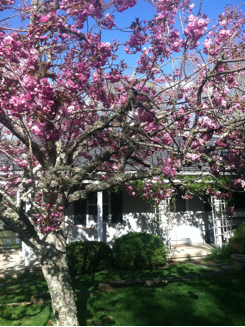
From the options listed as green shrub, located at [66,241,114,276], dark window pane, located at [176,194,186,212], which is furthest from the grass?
green shrub, located at [66,241,114,276]

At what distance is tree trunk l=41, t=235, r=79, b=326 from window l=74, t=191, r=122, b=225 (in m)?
7.08

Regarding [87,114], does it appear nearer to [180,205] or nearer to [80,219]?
[80,219]

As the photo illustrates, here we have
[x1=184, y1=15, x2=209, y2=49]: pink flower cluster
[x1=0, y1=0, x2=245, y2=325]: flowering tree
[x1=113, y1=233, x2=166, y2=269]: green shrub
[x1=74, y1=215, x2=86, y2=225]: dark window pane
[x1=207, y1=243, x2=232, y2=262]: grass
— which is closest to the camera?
[x1=0, y1=0, x2=245, y2=325]: flowering tree

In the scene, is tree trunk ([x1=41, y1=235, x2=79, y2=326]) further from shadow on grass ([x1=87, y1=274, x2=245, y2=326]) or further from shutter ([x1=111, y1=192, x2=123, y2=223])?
shutter ([x1=111, y1=192, x2=123, y2=223])

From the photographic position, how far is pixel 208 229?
1164 centimetres

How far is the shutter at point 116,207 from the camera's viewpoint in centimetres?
1091

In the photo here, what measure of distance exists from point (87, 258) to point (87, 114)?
4.49 m

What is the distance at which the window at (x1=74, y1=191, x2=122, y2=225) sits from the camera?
10633 mm

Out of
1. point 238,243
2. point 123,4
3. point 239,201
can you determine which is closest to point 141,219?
point 238,243

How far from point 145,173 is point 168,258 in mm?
5593

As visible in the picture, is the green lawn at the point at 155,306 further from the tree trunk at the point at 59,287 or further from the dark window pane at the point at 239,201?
the dark window pane at the point at 239,201

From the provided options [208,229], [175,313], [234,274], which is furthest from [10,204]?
[208,229]

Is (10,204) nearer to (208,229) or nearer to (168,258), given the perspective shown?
(168,258)

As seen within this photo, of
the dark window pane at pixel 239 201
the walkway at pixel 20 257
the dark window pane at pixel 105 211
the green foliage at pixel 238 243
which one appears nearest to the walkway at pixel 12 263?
the walkway at pixel 20 257
